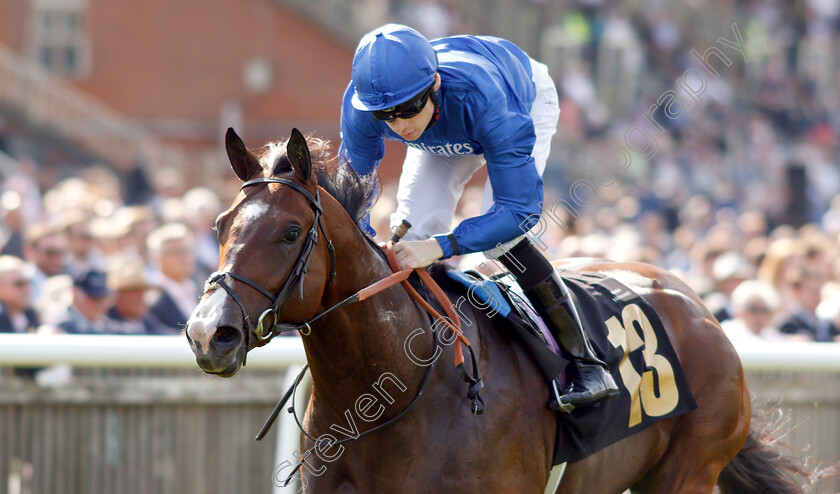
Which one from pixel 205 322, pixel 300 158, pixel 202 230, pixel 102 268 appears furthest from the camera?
pixel 202 230

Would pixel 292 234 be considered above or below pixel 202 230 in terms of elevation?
below

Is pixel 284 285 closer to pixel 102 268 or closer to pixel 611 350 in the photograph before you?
pixel 611 350

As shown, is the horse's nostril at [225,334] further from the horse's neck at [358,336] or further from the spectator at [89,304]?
the spectator at [89,304]

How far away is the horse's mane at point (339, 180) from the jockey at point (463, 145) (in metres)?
0.18

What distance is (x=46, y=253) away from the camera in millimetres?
6395

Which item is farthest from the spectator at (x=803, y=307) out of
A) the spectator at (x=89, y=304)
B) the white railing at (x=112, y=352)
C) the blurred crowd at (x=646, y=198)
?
the spectator at (x=89, y=304)

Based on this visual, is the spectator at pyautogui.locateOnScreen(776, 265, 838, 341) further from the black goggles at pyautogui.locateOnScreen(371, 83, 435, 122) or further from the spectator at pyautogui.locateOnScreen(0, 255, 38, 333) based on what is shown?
the spectator at pyautogui.locateOnScreen(0, 255, 38, 333)

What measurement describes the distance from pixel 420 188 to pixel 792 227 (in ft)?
38.9

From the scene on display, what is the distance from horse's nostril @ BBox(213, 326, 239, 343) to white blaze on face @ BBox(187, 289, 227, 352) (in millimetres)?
27

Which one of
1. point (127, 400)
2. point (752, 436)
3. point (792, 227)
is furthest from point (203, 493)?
point (792, 227)

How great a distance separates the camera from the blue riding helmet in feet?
9.84

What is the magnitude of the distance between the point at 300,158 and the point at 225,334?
572 millimetres

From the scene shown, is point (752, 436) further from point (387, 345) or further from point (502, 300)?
point (387, 345)

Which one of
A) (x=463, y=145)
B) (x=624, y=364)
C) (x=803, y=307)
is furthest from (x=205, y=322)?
(x=803, y=307)
